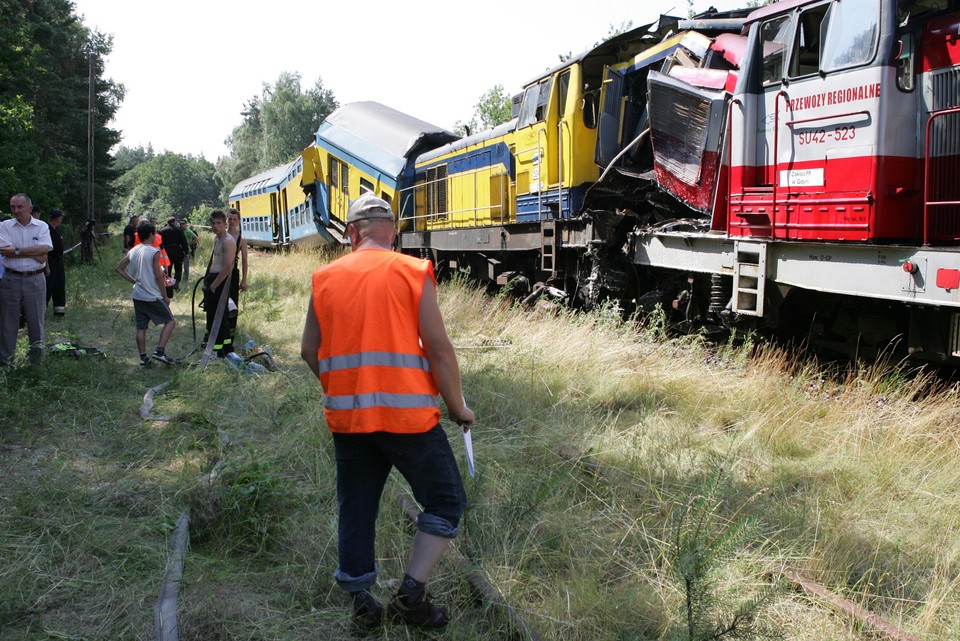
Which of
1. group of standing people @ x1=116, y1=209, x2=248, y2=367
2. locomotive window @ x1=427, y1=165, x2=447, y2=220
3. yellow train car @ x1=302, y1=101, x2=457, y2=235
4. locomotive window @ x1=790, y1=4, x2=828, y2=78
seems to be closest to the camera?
locomotive window @ x1=790, y1=4, x2=828, y2=78

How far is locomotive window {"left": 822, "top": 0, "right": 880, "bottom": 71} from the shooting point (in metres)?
5.73

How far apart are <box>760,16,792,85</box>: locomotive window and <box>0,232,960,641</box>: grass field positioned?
262 centimetres

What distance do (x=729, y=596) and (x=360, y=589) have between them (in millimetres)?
1559

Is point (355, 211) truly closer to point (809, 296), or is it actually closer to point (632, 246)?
point (809, 296)

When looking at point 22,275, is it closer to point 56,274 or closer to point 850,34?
point 56,274

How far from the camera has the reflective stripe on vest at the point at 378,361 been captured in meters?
2.89

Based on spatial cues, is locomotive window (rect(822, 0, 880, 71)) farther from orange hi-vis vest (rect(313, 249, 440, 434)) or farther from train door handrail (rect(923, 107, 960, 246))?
orange hi-vis vest (rect(313, 249, 440, 434))

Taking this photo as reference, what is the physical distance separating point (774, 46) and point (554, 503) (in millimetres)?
4924

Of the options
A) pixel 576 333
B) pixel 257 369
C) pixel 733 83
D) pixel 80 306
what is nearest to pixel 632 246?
pixel 576 333

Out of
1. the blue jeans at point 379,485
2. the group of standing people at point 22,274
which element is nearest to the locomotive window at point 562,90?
the group of standing people at point 22,274

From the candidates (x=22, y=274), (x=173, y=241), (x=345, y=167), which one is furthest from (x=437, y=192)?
(x=22, y=274)

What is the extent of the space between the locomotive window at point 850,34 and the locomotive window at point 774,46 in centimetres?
49

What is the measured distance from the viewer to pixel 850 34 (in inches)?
233

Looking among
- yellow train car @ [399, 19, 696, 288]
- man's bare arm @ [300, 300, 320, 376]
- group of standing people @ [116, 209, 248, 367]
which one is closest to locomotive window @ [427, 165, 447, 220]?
yellow train car @ [399, 19, 696, 288]
